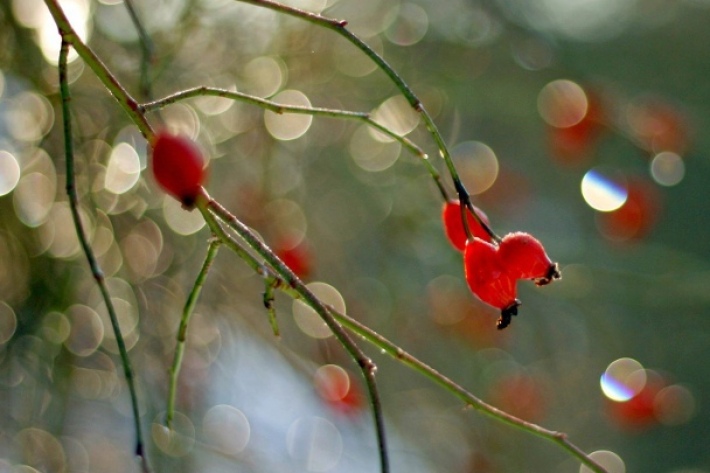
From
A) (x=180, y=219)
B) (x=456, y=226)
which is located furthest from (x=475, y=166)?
(x=456, y=226)

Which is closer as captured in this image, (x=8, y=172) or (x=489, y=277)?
(x=489, y=277)

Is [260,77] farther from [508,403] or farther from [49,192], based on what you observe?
[508,403]

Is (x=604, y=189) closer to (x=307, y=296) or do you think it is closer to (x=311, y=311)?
(x=311, y=311)

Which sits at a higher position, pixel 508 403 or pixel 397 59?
pixel 397 59

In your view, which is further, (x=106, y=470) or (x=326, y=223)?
(x=326, y=223)

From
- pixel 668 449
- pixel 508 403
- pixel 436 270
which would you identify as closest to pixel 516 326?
pixel 436 270

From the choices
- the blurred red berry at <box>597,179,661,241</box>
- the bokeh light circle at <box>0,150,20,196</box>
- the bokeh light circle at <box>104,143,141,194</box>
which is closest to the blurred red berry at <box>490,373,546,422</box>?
the blurred red berry at <box>597,179,661,241</box>

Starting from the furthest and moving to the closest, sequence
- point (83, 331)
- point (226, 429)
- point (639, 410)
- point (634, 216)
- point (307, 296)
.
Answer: point (226, 429), point (639, 410), point (634, 216), point (83, 331), point (307, 296)
